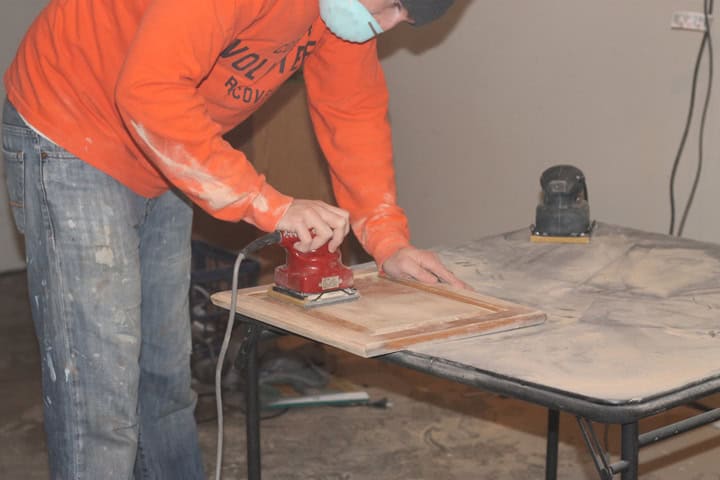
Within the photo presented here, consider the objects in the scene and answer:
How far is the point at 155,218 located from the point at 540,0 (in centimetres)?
197

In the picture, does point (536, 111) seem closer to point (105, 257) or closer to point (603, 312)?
point (603, 312)

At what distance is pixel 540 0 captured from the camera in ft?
11.5

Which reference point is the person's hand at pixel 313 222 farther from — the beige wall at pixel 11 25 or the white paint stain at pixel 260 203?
the beige wall at pixel 11 25

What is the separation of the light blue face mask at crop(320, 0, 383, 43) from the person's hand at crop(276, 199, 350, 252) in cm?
35

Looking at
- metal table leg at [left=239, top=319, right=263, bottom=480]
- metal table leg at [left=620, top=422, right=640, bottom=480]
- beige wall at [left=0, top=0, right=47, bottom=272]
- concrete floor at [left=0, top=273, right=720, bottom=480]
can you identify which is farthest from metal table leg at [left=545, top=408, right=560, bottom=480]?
beige wall at [left=0, top=0, right=47, bottom=272]

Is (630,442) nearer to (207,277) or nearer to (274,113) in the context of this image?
(207,277)

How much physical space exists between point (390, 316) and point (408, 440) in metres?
1.43

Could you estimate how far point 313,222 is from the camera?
172 cm

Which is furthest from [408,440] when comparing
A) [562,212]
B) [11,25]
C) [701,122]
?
[11,25]

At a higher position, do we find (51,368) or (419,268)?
(419,268)

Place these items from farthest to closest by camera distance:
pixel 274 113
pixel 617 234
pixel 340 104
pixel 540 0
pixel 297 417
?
pixel 274 113, pixel 540 0, pixel 297 417, pixel 617 234, pixel 340 104

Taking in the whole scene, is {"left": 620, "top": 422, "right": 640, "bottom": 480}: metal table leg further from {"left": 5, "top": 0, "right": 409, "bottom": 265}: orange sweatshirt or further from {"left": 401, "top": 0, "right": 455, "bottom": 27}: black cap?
{"left": 401, "top": 0, "right": 455, "bottom": 27}: black cap

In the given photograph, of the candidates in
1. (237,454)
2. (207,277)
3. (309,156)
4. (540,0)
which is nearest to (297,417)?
(237,454)

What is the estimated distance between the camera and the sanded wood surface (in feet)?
5.43
